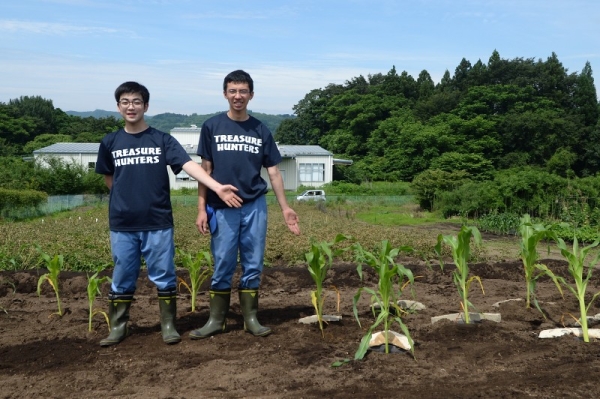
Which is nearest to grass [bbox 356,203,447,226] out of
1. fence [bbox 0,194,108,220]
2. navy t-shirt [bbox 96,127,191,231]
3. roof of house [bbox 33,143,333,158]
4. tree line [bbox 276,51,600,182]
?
fence [bbox 0,194,108,220]

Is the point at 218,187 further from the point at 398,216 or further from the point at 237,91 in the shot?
the point at 398,216

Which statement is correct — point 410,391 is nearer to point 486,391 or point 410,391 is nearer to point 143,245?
point 486,391

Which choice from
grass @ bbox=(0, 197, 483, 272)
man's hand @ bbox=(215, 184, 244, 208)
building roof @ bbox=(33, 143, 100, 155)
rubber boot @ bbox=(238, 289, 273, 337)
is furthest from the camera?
building roof @ bbox=(33, 143, 100, 155)

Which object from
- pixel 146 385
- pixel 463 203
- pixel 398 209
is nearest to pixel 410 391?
pixel 146 385

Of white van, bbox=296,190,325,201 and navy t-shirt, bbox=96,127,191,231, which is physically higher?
navy t-shirt, bbox=96,127,191,231

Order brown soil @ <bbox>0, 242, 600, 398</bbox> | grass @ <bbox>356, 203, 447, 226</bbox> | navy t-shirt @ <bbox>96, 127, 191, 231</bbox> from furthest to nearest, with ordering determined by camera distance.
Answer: grass @ <bbox>356, 203, 447, 226</bbox>
navy t-shirt @ <bbox>96, 127, 191, 231</bbox>
brown soil @ <bbox>0, 242, 600, 398</bbox>

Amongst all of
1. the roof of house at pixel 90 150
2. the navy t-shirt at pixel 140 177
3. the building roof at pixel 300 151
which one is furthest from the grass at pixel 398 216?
the building roof at pixel 300 151

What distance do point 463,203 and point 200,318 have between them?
16.4 m

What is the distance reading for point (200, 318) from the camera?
5.47m

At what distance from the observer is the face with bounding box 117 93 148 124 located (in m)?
4.66

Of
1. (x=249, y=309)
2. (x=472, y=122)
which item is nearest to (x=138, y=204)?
(x=249, y=309)

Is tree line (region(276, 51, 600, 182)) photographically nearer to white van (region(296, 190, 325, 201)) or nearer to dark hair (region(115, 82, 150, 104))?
white van (region(296, 190, 325, 201))

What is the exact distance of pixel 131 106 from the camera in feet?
15.3

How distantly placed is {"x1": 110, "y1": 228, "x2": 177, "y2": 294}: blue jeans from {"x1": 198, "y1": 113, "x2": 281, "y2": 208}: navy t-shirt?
467 mm
